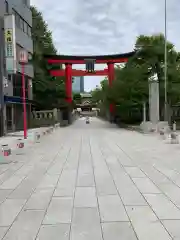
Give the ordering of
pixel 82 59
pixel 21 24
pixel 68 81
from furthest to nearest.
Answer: pixel 68 81 < pixel 82 59 < pixel 21 24

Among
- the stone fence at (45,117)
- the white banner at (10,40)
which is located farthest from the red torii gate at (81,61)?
the white banner at (10,40)

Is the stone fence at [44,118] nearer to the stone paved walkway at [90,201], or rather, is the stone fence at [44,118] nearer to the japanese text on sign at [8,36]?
the japanese text on sign at [8,36]

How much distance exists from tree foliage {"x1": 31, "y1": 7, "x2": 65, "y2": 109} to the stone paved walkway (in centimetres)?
3187

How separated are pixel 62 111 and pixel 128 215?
138 feet

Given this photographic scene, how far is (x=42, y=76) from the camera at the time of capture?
140 ft

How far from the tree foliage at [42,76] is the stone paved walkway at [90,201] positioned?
31874 millimetres

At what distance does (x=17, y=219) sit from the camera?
5191 millimetres

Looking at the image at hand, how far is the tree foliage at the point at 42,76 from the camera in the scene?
41750 millimetres

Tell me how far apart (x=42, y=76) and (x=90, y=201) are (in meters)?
37.6

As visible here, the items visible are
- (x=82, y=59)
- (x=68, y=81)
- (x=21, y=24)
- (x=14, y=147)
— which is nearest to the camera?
(x=14, y=147)

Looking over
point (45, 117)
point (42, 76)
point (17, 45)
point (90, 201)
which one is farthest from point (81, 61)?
point (90, 201)

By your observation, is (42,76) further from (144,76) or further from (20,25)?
(144,76)

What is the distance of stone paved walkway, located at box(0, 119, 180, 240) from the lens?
4625mm

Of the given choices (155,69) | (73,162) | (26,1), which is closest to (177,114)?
(155,69)
